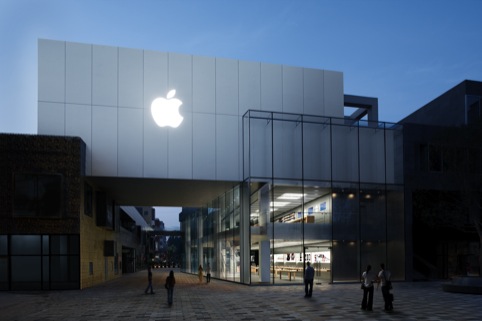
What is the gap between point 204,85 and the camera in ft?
99.8

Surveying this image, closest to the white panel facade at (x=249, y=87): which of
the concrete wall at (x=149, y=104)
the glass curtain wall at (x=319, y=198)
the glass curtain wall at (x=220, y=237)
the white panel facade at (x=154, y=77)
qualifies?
the concrete wall at (x=149, y=104)

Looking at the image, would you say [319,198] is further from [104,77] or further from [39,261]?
[39,261]

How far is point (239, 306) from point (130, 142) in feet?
46.8

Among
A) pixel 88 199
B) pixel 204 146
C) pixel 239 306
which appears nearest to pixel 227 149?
Answer: pixel 204 146

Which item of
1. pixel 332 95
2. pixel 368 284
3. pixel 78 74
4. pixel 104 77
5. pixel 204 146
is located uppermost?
pixel 78 74

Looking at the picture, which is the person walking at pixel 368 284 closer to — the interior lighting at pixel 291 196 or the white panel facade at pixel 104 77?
the interior lighting at pixel 291 196

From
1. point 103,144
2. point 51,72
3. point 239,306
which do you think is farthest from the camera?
point 103,144

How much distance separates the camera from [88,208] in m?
30.6

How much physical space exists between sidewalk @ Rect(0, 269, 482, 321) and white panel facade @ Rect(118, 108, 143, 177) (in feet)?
25.9

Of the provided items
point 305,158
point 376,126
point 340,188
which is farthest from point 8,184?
point 376,126

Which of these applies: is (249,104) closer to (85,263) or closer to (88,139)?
(88,139)

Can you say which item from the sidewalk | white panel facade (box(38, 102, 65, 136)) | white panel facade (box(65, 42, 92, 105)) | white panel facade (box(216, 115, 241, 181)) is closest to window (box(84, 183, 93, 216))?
white panel facade (box(38, 102, 65, 136))

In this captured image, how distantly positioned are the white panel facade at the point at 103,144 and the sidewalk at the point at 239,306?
7674 millimetres

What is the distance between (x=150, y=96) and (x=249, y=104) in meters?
6.43
